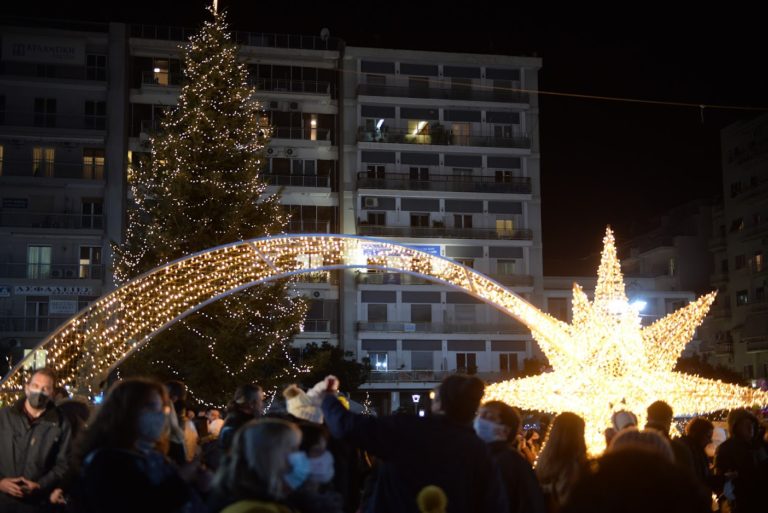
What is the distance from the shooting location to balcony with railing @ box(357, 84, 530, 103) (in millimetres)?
51875

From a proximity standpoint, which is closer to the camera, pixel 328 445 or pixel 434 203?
pixel 328 445

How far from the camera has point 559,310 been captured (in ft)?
182

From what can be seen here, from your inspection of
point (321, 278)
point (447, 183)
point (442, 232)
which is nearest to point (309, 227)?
point (321, 278)

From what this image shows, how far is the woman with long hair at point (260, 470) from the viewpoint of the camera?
4.00 meters

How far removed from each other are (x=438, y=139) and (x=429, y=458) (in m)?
47.3

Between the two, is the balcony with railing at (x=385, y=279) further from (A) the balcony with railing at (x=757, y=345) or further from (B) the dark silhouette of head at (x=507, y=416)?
(B) the dark silhouette of head at (x=507, y=416)

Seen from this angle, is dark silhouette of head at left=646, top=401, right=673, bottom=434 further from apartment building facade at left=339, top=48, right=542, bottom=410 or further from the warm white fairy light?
apartment building facade at left=339, top=48, right=542, bottom=410

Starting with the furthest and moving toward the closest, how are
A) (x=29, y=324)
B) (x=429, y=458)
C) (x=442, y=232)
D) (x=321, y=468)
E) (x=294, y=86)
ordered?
(x=442, y=232) → (x=294, y=86) → (x=29, y=324) → (x=429, y=458) → (x=321, y=468)

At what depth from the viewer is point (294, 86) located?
5081 cm

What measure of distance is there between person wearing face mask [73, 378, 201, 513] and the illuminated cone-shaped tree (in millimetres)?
22276

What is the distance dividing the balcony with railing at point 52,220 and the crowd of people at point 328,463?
4009cm

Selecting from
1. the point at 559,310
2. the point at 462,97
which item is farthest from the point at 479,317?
the point at 462,97

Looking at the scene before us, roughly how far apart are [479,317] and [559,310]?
5422 mm

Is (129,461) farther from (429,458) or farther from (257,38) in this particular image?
(257,38)
